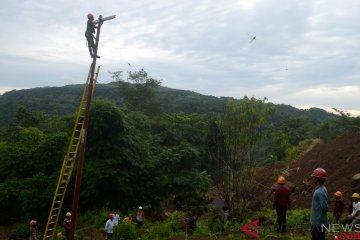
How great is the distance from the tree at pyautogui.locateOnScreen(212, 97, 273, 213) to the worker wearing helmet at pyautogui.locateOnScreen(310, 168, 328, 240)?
24.8 ft

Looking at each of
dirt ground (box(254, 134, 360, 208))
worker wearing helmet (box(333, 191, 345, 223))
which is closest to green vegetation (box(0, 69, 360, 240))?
dirt ground (box(254, 134, 360, 208))

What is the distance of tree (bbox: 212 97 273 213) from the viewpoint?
14.3 meters

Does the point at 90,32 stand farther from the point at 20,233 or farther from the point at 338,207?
the point at 20,233

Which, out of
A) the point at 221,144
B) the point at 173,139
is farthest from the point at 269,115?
the point at 173,139

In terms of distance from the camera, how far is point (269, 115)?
16844 millimetres

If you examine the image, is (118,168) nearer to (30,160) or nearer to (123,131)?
(123,131)

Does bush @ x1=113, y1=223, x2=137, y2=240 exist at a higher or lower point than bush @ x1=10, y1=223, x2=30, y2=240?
higher

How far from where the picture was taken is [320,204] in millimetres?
6320

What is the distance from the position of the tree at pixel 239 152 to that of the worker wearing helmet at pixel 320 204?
7567 millimetres

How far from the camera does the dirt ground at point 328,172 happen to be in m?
16.6

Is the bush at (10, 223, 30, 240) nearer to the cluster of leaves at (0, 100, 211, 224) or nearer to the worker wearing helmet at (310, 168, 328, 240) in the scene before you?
the cluster of leaves at (0, 100, 211, 224)

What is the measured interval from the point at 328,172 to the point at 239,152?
24.0ft

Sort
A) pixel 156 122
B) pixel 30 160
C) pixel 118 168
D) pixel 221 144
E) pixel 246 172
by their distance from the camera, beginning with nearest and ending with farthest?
pixel 246 172
pixel 221 144
pixel 118 168
pixel 30 160
pixel 156 122

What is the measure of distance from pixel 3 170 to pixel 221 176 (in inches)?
621
